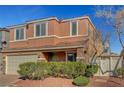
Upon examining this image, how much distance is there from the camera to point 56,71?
53.0 ft

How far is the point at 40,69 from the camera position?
15562 mm

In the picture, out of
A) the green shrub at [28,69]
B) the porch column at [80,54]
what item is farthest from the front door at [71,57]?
the green shrub at [28,69]

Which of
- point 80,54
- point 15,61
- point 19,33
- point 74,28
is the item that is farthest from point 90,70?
point 19,33

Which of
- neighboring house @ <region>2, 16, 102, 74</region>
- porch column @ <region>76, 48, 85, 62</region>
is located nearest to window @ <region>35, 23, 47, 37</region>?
neighboring house @ <region>2, 16, 102, 74</region>

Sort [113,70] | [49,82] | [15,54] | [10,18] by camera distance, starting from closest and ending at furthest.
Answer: [49,82] < [113,70] < [10,18] < [15,54]

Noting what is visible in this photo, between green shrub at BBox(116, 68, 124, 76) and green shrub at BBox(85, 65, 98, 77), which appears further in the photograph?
green shrub at BBox(116, 68, 124, 76)

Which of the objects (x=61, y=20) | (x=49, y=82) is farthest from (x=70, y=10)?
(x=49, y=82)

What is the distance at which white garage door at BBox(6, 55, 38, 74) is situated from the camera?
20.0 metres

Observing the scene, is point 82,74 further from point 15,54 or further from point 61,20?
point 15,54

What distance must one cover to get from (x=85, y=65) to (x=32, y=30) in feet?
25.7

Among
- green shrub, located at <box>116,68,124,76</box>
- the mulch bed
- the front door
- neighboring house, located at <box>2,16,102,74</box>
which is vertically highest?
neighboring house, located at <box>2,16,102,74</box>

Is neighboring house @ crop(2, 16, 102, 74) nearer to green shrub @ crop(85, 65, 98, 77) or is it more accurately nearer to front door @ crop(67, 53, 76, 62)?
front door @ crop(67, 53, 76, 62)

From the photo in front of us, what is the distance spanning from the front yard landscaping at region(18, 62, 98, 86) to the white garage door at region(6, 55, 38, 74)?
366 cm

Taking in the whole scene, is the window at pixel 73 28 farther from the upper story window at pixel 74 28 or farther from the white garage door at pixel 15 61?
the white garage door at pixel 15 61
